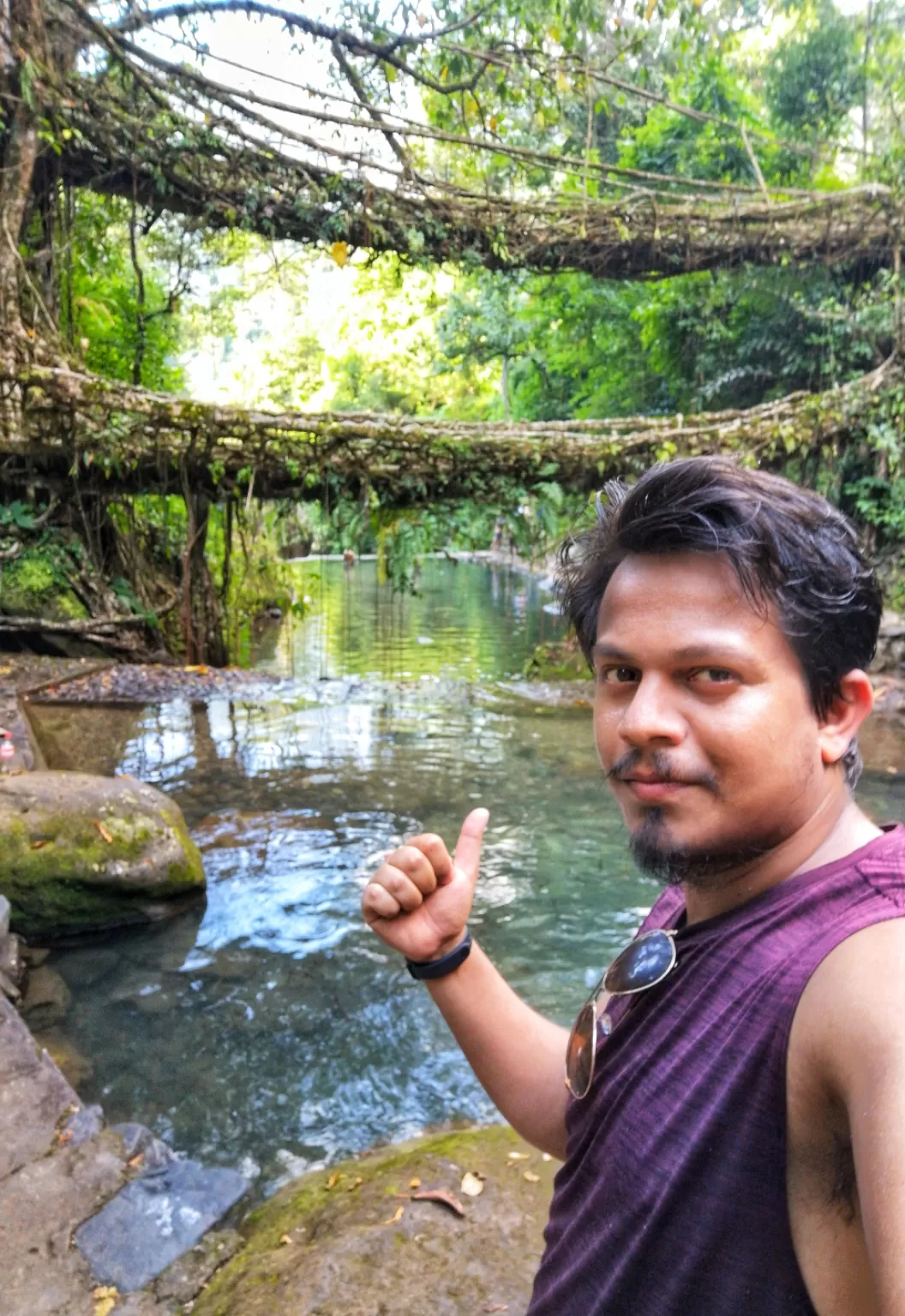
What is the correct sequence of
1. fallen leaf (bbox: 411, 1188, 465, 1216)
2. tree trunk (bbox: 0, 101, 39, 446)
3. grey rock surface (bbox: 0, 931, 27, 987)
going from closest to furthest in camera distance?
fallen leaf (bbox: 411, 1188, 465, 1216) < grey rock surface (bbox: 0, 931, 27, 987) < tree trunk (bbox: 0, 101, 39, 446)

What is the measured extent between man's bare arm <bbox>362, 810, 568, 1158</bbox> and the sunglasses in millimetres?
204

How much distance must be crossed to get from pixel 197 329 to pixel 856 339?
15.6 metres

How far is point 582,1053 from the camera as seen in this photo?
122 cm

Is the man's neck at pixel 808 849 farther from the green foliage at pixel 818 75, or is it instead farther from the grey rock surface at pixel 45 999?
the green foliage at pixel 818 75

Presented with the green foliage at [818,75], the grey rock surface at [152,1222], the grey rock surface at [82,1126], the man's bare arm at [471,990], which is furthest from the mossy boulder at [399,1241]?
the green foliage at [818,75]

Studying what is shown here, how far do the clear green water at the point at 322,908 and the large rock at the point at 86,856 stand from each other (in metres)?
0.17

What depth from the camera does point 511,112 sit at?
10492 millimetres

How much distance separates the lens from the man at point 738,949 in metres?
0.84

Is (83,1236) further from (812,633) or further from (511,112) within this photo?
(511,112)

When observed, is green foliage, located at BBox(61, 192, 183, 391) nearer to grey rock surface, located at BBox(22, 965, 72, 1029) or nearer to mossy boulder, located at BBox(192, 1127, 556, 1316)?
grey rock surface, located at BBox(22, 965, 72, 1029)

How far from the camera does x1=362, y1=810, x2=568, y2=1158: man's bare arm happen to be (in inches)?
57.9

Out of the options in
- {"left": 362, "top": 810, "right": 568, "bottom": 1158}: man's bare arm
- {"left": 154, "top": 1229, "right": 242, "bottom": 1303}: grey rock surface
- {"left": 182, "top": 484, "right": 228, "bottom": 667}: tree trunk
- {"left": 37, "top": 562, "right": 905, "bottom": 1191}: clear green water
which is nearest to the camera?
{"left": 362, "top": 810, "right": 568, "bottom": 1158}: man's bare arm

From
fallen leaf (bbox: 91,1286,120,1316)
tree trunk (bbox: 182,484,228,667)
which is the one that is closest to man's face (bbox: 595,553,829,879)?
fallen leaf (bbox: 91,1286,120,1316)

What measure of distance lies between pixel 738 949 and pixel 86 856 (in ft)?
13.5
